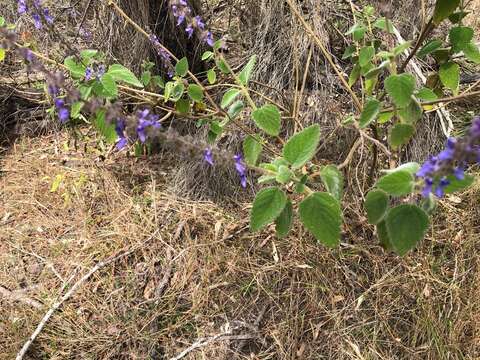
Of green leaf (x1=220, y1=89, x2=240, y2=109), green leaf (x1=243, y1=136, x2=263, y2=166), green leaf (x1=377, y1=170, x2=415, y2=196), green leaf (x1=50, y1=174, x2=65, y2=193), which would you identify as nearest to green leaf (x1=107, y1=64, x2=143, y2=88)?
green leaf (x1=220, y1=89, x2=240, y2=109)

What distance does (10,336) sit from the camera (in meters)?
2.19

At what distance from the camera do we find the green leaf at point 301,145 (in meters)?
1.39

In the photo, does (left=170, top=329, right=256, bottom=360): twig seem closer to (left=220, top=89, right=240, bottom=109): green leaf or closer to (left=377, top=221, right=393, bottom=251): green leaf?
(left=377, top=221, right=393, bottom=251): green leaf

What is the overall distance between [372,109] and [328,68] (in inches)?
46.3

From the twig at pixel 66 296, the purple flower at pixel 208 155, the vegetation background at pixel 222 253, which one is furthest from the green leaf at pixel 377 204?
the twig at pixel 66 296

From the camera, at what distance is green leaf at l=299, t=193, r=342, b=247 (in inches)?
53.1

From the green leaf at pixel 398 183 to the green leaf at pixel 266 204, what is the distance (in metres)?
0.31

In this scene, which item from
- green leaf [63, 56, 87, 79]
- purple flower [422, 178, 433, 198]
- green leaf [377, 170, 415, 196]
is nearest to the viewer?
purple flower [422, 178, 433, 198]

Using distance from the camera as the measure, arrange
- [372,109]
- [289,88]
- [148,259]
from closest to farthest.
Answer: [372,109] < [148,259] < [289,88]

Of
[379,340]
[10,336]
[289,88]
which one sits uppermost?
[289,88]

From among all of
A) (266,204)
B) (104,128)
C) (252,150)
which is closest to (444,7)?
(252,150)

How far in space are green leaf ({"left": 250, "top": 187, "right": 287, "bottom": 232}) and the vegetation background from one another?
515 mm

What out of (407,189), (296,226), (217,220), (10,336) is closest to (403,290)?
(296,226)

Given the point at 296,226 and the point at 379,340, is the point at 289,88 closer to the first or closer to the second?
the point at 296,226
